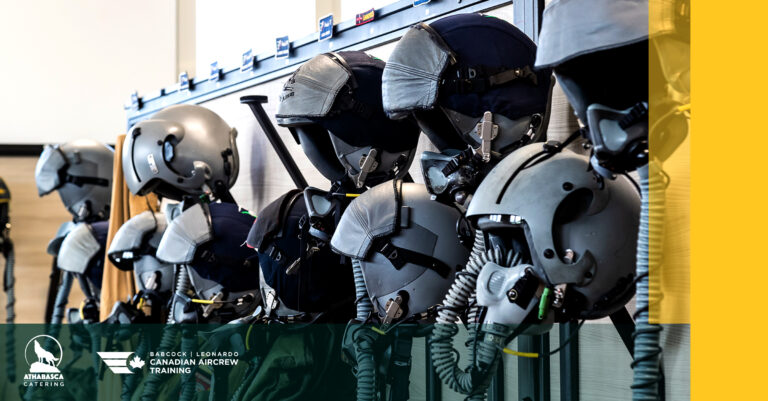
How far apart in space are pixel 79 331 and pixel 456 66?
2.69 m

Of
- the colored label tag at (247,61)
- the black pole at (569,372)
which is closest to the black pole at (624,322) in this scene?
the black pole at (569,372)

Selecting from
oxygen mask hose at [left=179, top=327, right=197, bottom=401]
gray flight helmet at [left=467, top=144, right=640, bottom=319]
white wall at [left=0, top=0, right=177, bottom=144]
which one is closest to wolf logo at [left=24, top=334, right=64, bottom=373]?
oxygen mask hose at [left=179, top=327, right=197, bottom=401]

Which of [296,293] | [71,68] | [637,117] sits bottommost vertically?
[296,293]

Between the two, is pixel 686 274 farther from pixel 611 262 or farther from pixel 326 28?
pixel 326 28

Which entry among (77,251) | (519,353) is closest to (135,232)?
(77,251)

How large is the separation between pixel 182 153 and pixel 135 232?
0.46m

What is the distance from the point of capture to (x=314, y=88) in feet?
7.83

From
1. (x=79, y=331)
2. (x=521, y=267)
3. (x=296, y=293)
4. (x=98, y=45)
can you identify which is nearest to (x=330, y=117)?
(x=296, y=293)

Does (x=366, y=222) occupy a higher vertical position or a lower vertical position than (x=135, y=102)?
lower

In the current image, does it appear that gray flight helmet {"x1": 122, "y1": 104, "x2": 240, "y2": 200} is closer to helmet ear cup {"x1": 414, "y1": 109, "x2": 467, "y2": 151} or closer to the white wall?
helmet ear cup {"x1": 414, "y1": 109, "x2": 467, "y2": 151}

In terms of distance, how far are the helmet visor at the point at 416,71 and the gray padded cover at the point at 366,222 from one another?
0.73 ft

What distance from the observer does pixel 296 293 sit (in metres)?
2.56

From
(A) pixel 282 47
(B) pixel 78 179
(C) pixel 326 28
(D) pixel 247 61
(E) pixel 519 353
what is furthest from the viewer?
(B) pixel 78 179

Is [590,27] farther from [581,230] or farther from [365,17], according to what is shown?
[365,17]
